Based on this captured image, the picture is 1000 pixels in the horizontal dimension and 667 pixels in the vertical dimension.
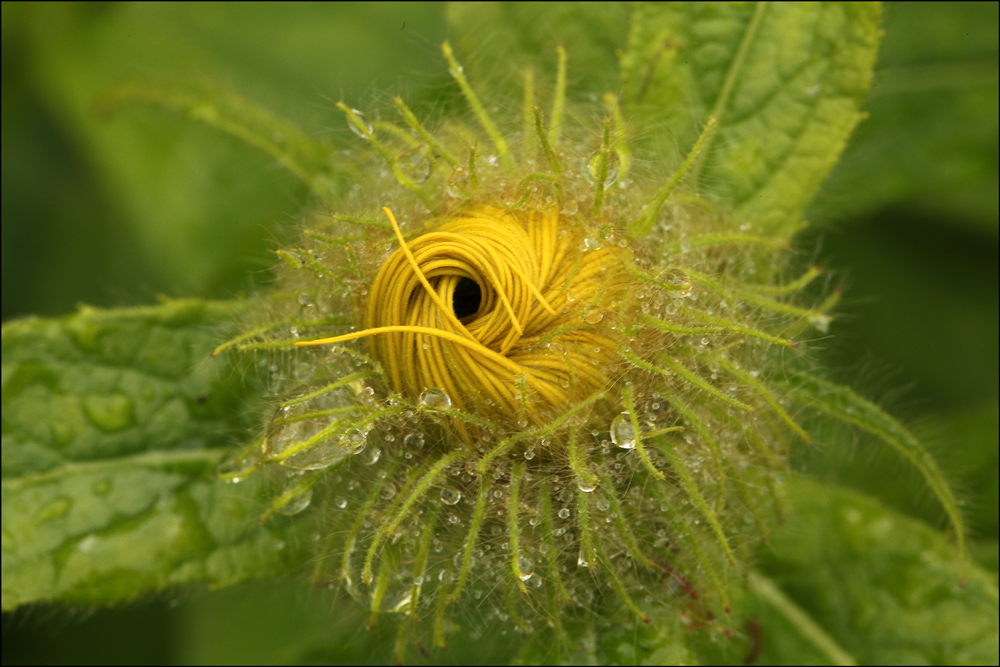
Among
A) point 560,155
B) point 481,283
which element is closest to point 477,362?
point 481,283

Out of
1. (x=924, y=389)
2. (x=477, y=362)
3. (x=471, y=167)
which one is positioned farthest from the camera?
(x=924, y=389)

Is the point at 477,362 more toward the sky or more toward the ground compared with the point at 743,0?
more toward the ground

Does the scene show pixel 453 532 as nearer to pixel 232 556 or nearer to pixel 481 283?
pixel 481 283

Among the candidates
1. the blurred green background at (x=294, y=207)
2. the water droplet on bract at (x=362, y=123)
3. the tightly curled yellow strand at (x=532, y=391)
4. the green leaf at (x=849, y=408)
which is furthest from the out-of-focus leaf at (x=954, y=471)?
the water droplet on bract at (x=362, y=123)

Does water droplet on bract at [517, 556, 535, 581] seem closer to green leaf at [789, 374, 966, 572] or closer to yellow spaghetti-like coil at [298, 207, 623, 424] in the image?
yellow spaghetti-like coil at [298, 207, 623, 424]

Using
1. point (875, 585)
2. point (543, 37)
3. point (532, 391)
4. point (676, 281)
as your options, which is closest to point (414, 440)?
point (532, 391)

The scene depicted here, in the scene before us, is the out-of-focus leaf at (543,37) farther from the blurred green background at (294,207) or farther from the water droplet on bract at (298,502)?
the water droplet on bract at (298,502)

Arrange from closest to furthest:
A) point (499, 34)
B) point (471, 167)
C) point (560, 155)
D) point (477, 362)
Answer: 1. point (477, 362)
2. point (471, 167)
3. point (560, 155)
4. point (499, 34)
